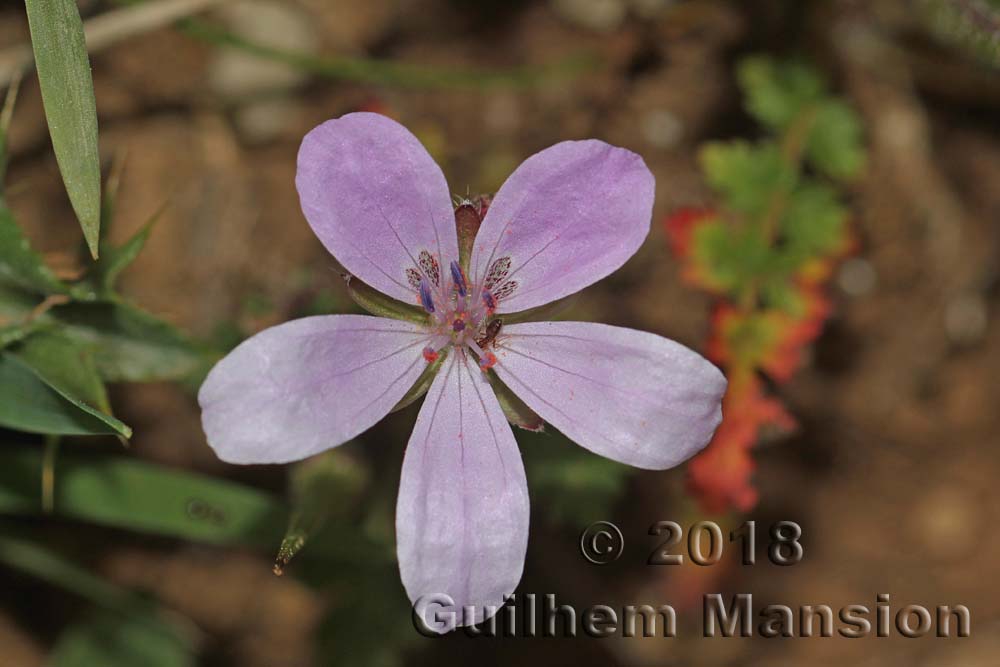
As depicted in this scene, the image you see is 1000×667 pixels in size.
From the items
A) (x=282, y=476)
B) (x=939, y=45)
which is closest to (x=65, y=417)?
(x=282, y=476)

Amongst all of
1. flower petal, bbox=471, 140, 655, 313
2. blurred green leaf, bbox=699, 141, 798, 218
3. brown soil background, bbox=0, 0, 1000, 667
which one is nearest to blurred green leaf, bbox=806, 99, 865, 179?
blurred green leaf, bbox=699, 141, 798, 218

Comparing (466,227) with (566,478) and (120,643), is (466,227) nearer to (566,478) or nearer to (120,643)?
(566,478)

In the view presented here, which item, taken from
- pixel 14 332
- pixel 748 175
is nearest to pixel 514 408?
pixel 14 332

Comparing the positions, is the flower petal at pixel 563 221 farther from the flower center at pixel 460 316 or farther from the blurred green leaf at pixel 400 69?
the blurred green leaf at pixel 400 69

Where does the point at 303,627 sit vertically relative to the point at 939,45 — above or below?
below

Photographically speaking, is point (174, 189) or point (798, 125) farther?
point (174, 189)

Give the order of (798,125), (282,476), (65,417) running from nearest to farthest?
(65,417) < (798,125) < (282,476)

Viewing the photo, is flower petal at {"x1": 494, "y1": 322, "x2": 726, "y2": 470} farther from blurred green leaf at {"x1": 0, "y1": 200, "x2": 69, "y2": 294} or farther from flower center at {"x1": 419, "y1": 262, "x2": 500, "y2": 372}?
blurred green leaf at {"x1": 0, "y1": 200, "x2": 69, "y2": 294}

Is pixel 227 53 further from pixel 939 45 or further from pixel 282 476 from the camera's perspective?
pixel 939 45
